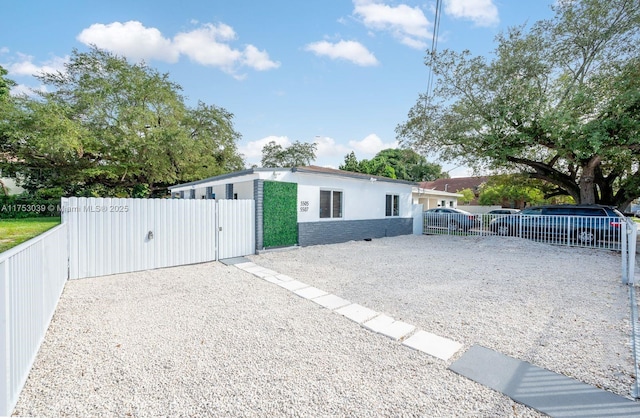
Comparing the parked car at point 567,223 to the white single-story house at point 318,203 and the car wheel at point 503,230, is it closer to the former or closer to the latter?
the car wheel at point 503,230

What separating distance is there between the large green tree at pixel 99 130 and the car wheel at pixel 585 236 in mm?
20679

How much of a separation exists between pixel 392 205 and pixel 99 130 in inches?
754

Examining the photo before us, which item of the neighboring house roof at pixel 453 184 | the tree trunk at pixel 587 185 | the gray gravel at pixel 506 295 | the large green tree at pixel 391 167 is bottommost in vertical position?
the gray gravel at pixel 506 295

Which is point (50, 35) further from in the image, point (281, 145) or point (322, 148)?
point (322, 148)

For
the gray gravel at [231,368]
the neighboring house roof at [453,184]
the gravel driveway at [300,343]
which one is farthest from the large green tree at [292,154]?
the gray gravel at [231,368]

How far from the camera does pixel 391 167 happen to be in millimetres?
33969

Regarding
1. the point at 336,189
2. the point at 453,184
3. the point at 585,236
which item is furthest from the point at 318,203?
the point at 453,184

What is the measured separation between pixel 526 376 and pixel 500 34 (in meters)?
15.9

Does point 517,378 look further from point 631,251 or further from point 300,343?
point 631,251

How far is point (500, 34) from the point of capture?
13.2 meters

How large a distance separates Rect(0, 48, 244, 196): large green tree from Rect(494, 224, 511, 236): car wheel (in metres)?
18.5

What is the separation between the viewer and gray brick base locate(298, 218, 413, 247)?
10.0 metres

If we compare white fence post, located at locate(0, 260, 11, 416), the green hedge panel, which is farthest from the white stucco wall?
white fence post, located at locate(0, 260, 11, 416)

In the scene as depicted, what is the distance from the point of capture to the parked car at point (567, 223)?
10.0 meters
